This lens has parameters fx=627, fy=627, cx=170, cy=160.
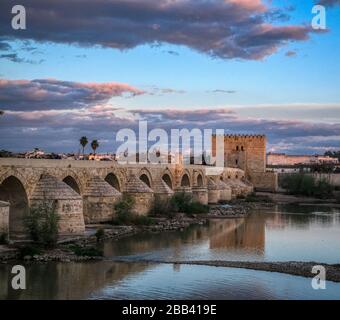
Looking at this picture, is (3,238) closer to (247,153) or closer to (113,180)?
(113,180)

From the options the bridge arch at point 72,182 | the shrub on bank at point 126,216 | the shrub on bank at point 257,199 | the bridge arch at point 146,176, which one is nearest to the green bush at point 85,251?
the bridge arch at point 72,182

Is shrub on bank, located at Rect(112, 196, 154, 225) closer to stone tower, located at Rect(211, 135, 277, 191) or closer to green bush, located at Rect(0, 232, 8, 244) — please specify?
green bush, located at Rect(0, 232, 8, 244)

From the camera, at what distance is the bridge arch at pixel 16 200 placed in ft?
63.9

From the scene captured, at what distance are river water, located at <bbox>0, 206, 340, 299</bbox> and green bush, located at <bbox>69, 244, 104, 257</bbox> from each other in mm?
321

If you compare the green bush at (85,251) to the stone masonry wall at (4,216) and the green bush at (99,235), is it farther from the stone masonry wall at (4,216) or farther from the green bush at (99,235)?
the green bush at (99,235)

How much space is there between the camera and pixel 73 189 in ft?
76.6

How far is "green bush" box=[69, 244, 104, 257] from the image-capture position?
55.5ft

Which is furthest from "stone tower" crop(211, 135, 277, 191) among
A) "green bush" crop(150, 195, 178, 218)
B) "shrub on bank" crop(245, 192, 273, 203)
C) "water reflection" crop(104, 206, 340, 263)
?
"green bush" crop(150, 195, 178, 218)

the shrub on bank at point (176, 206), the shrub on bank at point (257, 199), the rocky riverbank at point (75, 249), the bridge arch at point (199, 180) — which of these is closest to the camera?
the rocky riverbank at point (75, 249)

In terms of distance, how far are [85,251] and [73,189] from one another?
21.3 ft

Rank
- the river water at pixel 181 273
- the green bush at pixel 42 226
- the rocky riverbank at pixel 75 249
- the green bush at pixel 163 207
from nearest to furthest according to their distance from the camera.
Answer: the river water at pixel 181 273 < the rocky riverbank at pixel 75 249 < the green bush at pixel 42 226 < the green bush at pixel 163 207

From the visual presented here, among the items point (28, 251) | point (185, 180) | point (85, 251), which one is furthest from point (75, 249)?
point (185, 180)
